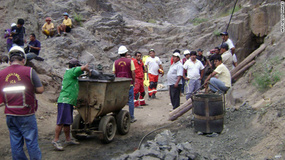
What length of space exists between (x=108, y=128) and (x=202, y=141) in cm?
197

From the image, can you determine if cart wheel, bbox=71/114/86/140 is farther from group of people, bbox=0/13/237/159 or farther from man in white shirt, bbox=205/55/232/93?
man in white shirt, bbox=205/55/232/93

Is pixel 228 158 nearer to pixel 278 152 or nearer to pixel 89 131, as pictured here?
pixel 278 152

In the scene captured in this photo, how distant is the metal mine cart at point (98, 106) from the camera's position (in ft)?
18.3

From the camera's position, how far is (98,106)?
5559 millimetres

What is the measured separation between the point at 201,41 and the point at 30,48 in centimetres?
945


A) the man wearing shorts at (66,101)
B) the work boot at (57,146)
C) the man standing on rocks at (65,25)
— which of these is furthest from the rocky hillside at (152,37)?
the work boot at (57,146)

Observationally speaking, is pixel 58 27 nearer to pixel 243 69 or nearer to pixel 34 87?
pixel 243 69

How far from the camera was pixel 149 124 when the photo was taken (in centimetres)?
745

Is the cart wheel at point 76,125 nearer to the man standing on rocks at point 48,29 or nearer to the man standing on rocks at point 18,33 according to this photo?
the man standing on rocks at point 18,33

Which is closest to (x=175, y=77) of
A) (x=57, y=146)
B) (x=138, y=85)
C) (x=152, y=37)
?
(x=138, y=85)

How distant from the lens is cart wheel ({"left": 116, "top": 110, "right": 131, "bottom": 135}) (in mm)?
6348

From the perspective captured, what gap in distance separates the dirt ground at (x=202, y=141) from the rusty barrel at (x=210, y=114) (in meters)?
0.18

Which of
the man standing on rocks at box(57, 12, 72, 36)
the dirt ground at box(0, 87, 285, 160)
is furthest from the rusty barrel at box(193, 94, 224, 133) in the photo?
the man standing on rocks at box(57, 12, 72, 36)

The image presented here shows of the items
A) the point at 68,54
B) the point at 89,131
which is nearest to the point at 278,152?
the point at 89,131
